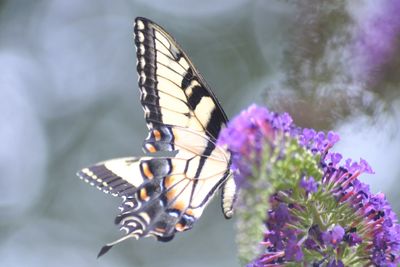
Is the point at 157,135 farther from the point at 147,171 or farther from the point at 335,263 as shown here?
the point at 335,263

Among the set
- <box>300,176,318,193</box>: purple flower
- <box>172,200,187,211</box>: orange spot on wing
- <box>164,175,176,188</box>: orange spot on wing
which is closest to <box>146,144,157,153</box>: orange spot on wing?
<box>164,175,176,188</box>: orange spot on wing

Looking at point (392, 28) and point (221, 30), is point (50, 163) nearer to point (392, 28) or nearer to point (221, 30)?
point (221, 30)

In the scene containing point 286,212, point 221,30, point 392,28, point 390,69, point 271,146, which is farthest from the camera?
point 221,30

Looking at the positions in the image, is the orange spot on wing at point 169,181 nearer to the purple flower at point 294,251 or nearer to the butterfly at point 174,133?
the butterfly at point 174,133

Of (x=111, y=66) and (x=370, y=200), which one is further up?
(x=111, y=66)

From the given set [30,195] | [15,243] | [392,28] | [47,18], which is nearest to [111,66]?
[47,18]

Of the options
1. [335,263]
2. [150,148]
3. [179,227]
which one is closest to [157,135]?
[150,148]

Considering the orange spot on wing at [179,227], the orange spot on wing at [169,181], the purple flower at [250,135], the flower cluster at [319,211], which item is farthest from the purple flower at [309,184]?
the orange spot on wing at [169,181]
